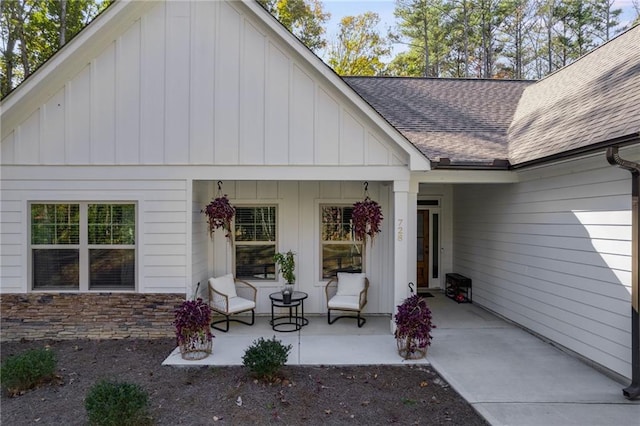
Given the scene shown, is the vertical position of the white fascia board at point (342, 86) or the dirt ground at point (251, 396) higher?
the white fascia board at point (342, 86)

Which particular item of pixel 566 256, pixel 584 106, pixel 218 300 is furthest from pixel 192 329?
pixel 584 106

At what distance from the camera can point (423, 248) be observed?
415 inches

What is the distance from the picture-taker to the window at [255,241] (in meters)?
8.08

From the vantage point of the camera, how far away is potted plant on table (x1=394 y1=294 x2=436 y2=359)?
18.7 feet

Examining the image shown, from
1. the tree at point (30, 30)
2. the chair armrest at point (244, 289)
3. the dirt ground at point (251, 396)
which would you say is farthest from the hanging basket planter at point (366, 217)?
the tree at point (30, 30)

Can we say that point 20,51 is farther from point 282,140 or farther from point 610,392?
point 610,392

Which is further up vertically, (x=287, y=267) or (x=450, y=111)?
(x=450, y=111)

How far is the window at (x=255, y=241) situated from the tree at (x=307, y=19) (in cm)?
1636

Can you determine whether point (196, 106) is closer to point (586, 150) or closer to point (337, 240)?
point (337, 240)

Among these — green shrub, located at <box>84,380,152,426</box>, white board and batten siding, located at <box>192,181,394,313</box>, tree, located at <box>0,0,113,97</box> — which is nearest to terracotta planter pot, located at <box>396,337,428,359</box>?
white board and batten siding, located at <box>192,181,394,313</box>

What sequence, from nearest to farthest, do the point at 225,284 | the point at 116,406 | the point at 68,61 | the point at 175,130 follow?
the point at 116,406 → the point at 68,61 → the point at 175,130 → the point at 225,284

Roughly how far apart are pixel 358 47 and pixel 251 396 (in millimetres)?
20717

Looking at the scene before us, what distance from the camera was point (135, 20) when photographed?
6.49m

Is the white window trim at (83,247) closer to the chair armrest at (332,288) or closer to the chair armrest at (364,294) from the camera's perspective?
the chair armrest at (332,288)
